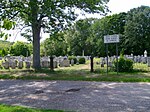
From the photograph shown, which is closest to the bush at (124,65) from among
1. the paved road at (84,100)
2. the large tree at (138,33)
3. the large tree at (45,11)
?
the large tree at (45,11)

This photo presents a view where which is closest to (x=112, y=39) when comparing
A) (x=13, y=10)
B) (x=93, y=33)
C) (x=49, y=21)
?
(x=49, y=21)

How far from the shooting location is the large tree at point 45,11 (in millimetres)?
18719

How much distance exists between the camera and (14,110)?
7305 mm

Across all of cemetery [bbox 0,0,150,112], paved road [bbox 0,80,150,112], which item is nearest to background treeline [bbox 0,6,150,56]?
cemetery [bbox 0,0,150,112]

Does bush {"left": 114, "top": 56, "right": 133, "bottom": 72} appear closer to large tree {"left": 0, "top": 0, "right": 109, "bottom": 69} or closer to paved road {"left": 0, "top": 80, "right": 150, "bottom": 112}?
large tree {"left": 0, "top": 0, "right": 109, "bottom": 69}

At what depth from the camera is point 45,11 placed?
18.7m

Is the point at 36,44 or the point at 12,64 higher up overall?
the point at 36,44

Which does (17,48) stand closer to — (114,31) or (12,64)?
(12,64)

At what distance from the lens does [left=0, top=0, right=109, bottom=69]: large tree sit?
18719 millimetres

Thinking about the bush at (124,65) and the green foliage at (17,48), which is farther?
the bush at (124,65)

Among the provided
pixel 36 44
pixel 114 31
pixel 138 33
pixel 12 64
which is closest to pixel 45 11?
pixel 36 44

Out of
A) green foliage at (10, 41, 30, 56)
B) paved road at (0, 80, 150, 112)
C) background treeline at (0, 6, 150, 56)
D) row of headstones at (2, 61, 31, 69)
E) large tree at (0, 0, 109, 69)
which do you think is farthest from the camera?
background treeline at (0, 6, 150, 56)

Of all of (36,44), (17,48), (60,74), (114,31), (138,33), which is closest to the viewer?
(60,74)

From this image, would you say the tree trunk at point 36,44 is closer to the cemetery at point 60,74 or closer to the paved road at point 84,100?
the cemetery at point 60,74
